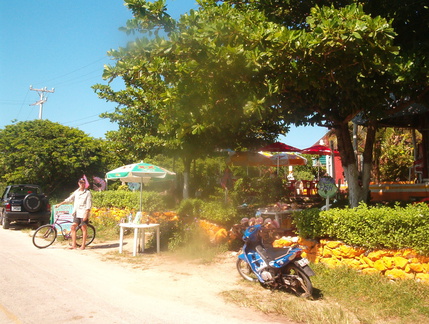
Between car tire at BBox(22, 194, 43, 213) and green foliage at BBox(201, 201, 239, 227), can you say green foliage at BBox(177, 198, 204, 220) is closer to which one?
green foliage at BBox(201, 201, 239, 227)

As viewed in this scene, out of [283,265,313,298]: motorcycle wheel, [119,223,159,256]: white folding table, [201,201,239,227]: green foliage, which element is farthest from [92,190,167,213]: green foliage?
[283,265,313,298]: motorcycle wheel

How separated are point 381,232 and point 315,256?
1.54 m

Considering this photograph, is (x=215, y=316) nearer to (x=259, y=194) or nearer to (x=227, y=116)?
(x=227, y=116)

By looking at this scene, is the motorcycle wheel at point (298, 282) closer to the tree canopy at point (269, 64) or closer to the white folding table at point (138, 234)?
the tree canopy at point (269, 64)

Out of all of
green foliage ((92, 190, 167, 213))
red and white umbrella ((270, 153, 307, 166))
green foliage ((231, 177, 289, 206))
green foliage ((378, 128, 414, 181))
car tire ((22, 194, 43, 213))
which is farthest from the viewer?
green foliage ((378, 128, 414, 181))

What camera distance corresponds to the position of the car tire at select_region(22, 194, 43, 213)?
1417 cm

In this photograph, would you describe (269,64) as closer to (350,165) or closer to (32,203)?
(350,165)

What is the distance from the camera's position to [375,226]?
6711mm

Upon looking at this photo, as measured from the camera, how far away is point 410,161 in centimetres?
1802

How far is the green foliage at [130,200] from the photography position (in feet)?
42.4

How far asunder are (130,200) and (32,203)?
3.71 metres

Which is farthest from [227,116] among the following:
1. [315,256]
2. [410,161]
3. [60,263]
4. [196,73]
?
[410,161]

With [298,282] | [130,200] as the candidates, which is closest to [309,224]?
[298,282]

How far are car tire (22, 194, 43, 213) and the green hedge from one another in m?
11.0
